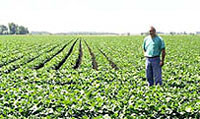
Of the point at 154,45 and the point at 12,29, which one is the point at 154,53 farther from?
the point at 12,29

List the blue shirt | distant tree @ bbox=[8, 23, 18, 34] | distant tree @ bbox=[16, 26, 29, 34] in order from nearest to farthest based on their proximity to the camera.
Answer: the blue shirt
distant tree @ bbox=[8, 23, 18, 34]
distant tree @ bbox=[16, 26, 29, 34]

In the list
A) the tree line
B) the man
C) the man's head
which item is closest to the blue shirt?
the man

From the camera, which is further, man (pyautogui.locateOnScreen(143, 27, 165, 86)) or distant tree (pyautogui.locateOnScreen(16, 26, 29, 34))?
distant tree (pyautogui.locateOnScreen(16, 26, 29, 34))

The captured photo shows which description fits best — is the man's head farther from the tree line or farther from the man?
the tree line

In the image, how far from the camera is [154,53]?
817 centimetres

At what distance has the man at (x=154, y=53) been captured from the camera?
806 centimetres

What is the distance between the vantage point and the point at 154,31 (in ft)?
26.1

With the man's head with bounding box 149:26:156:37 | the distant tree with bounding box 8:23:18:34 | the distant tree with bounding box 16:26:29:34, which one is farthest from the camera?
the distant tree with bounding box 16:26:29:34

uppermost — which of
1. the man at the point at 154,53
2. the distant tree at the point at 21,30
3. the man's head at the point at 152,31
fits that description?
the distant tree at the point at 21,30

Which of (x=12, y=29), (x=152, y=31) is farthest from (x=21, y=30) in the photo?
(x=152, y=31)

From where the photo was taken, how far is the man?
8.06 m

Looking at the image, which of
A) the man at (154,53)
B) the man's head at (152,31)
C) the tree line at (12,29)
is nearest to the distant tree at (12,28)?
the tree line at (12,29)

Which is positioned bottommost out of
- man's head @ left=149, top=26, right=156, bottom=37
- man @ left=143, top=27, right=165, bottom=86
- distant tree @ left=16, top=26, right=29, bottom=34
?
man @ left=143, top=27, right=165, bottom=86

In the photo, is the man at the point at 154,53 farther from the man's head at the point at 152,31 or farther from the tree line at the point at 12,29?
the tree line at the point at 12,29
